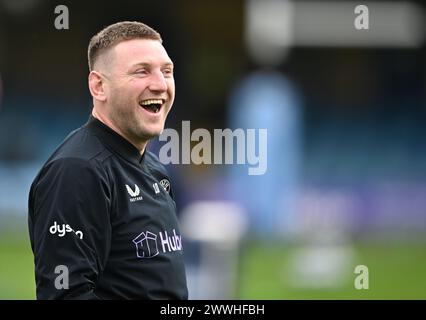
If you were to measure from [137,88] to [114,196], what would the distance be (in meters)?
0.39

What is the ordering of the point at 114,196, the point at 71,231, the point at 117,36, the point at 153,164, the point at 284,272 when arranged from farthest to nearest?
the point at 284,272 → the point at 153,164 → the point at 117,36 → the point at 114,196 → the point at 71,231

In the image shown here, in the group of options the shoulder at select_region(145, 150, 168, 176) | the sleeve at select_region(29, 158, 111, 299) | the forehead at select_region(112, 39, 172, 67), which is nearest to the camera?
the sleeve at select_region(29, 158, 111, 299)

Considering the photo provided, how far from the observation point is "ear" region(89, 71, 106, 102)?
8.48 feet

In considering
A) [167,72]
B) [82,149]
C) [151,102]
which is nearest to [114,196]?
[82,149]

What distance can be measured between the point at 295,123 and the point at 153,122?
945cm

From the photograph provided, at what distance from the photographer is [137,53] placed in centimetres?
257

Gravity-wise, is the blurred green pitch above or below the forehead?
above

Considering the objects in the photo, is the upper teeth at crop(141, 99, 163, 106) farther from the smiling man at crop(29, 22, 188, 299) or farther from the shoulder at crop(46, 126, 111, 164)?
the shoulder at crop(46, 126, 111, 164)

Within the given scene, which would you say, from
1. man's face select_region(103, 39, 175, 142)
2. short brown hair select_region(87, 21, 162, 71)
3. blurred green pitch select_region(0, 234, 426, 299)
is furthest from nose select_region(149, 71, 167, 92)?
blurred green pitch select_region(0, 234, 426, 299)

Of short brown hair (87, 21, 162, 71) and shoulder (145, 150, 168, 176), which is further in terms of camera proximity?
shoulder (145, 150, 168, 176)

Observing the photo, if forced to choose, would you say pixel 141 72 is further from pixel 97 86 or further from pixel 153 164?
pixel 153 164

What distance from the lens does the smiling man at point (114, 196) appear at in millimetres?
2256

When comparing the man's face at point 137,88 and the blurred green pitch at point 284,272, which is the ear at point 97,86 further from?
the blurred green pitch at point 284,272
